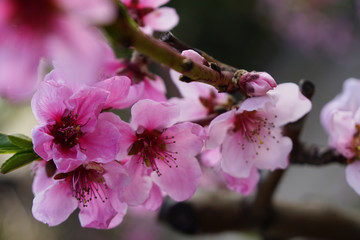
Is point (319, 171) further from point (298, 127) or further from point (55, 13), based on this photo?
point (55, 13)

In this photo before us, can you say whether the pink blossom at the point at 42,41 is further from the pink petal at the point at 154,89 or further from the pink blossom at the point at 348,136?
the pink blossom at the point at 348,136

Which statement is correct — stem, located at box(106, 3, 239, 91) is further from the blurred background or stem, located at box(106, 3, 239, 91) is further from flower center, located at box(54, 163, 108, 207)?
the blurred background

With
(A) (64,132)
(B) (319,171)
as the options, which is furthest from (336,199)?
(A) (64,132)

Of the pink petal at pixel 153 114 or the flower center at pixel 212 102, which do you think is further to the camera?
the flower center at pixel 212 102

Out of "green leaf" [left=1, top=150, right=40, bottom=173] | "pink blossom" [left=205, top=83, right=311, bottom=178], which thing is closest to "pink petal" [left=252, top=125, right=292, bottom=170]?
"pink blossom" [left=205, top=83, right=311, bottom=178]

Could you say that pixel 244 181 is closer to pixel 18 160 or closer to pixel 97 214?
pixel 97 214

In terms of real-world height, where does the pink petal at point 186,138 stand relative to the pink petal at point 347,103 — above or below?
below

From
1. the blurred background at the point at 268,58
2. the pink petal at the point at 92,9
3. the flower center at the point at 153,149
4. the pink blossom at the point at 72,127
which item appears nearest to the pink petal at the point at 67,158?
the pink blossom at the point at 72,127
